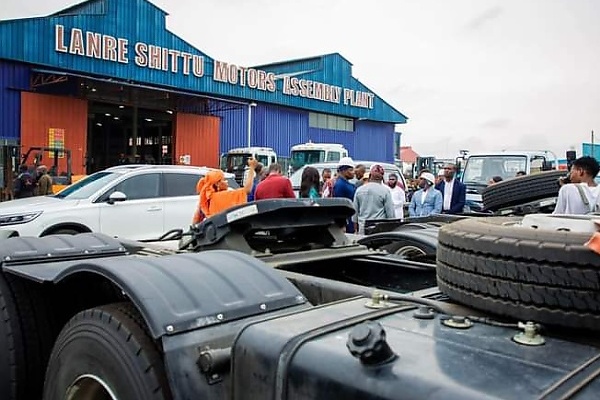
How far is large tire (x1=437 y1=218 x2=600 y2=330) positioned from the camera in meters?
1.58

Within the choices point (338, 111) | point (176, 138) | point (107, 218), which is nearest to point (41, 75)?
point (176, 138)

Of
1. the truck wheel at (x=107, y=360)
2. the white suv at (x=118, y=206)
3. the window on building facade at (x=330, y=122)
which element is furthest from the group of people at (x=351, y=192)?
the window on building facade at (x=330, y=122)

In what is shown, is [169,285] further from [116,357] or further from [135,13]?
[135,13]

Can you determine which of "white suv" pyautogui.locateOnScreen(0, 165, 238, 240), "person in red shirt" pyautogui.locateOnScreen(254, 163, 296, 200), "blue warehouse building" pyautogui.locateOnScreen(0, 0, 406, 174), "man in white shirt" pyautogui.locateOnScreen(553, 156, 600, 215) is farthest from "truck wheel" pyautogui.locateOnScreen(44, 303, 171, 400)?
"blue warehouse building" pyautogui.locateOnScreen(0, 0, 406, 174)

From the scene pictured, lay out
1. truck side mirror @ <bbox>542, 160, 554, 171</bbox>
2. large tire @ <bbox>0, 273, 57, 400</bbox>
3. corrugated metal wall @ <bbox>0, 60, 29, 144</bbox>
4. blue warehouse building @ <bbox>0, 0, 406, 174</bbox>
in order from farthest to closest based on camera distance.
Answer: blue warehouse building @ <bbox>0, 0, 406, 174</bbox>
corrugated metal wall @ <bbox>0, 60, 29, 144</bbox>
truck side mirror @ <bbox>542, 160, 554, 171</bbox>
large tire @ <bbox>0, 273, 57, 400</bbox>

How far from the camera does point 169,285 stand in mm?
2068

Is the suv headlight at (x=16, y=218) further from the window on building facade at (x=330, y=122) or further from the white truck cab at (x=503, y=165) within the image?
the window on building facade at (x=330, y=122)

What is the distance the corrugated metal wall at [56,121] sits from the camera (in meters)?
22.2

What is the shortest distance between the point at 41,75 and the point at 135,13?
4.87m

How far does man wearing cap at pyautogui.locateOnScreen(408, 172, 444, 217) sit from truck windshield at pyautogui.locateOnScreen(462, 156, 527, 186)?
A: 21.5ft

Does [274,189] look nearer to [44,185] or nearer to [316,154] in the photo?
[44,185]

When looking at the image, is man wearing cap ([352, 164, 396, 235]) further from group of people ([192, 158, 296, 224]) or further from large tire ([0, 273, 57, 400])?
large tire ([0, 273, 57, 400])

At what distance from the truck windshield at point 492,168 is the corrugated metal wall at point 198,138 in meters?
16.0

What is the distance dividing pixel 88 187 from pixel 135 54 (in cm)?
1637
